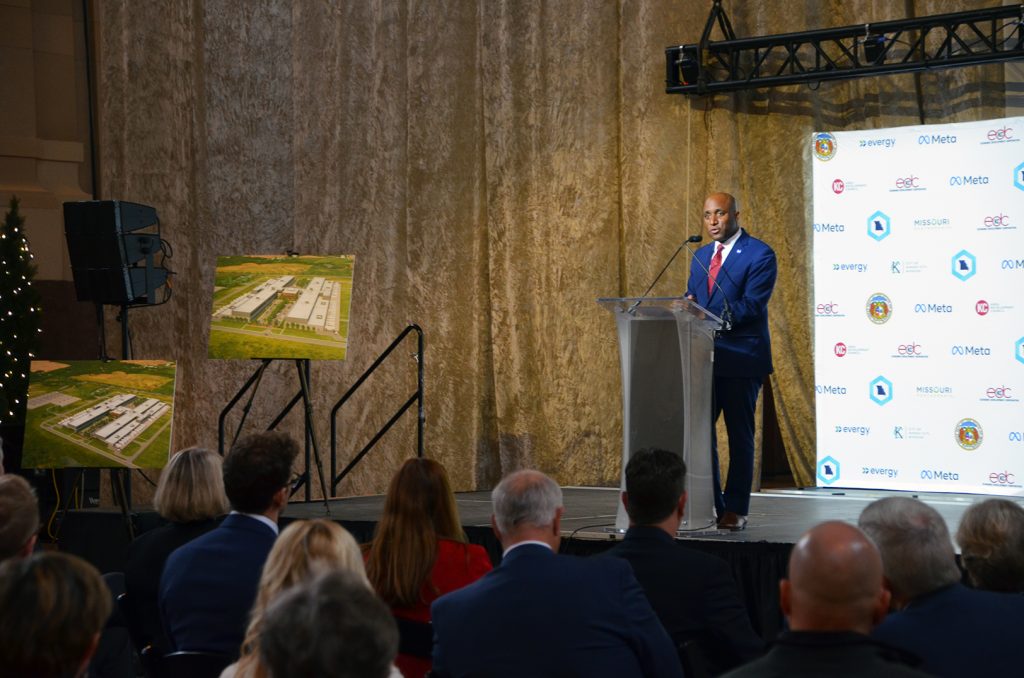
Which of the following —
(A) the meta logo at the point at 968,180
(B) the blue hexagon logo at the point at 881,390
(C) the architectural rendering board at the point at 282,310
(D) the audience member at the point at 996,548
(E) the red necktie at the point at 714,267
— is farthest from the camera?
(B) the blue hexagon logo at the point at 881,390

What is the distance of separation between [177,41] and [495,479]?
4101mm

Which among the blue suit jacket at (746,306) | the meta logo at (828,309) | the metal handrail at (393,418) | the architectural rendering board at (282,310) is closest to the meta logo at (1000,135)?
the meta logo at (828,309)

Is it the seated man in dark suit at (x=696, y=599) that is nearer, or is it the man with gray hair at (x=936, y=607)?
the man with gray hair at (x=936, y=607)

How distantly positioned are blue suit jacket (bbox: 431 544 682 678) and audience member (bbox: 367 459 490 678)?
18.0 inches

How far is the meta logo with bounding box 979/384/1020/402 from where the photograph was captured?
6.73 meters

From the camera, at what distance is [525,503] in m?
2.76

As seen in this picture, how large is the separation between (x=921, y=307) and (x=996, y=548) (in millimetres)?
4676

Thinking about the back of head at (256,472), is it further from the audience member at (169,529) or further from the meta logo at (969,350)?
the meta logo at (969,350)

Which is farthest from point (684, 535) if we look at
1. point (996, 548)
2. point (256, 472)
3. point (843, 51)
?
point (843, 51)

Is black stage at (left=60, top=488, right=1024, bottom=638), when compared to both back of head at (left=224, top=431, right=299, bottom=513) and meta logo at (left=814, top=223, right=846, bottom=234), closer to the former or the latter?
meta logo at (left=814, top=223, right=846, bottom=234)

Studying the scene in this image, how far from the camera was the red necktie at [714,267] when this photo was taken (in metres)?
5.38

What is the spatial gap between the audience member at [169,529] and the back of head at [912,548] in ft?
6.67

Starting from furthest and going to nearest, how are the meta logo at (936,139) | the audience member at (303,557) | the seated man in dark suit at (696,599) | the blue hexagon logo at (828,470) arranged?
the blue hexagon logo at (828,470) → the meta logo at (936,139) → the seated man in dark suit at (696,599) → the audience member at (303,557)

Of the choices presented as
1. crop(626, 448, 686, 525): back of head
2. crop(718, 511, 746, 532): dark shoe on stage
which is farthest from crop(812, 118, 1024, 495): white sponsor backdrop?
crop(626, 448, 686, 525): back of head
